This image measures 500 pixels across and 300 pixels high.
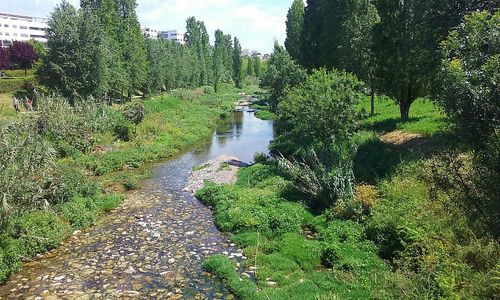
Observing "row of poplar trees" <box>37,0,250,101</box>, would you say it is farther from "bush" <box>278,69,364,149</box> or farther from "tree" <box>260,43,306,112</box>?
"bush" <box>278,69,364,149</box>

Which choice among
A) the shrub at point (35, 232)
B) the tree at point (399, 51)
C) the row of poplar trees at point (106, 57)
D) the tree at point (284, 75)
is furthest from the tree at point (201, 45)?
the shrub at point (35, 232)

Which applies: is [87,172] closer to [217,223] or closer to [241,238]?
[217,223]

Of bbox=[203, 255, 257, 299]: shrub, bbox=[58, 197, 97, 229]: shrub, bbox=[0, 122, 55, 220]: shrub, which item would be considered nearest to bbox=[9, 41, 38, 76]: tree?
bbox=[0, 122, 55, 220]: shrub

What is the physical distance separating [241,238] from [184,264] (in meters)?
2.79

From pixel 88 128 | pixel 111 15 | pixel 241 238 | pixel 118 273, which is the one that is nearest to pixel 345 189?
pixel 241 238

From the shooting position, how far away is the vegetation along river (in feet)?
41.0

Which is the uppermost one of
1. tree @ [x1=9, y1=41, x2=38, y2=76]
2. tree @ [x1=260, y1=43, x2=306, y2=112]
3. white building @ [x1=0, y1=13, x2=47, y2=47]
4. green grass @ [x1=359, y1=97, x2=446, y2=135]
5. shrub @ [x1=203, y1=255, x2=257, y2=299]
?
white building @ [x1=0, y1=13, x2=47, y2=47]

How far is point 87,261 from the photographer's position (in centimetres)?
1445

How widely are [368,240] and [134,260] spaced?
8.74 meters

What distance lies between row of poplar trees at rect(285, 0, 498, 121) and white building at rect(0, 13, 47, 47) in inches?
4615

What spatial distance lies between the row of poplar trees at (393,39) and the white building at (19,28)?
385ft

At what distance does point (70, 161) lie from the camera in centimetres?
2681

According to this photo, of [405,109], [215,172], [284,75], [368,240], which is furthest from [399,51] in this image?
[284,75]

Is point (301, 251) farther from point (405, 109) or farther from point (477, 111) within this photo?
point (405, 109)
